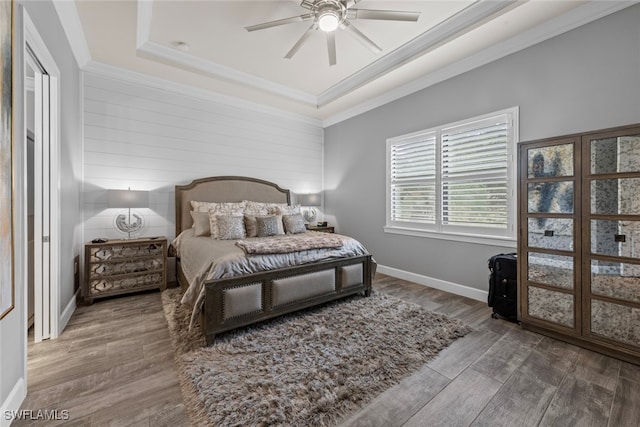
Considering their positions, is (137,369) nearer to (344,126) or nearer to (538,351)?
(538,351)

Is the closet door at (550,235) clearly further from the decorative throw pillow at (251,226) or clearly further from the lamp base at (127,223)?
the lamp base at (127,223)

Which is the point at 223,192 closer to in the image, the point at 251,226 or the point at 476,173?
the point at 251,226

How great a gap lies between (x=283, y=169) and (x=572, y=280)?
4.29 metres

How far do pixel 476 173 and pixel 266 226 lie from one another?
2.72 metres

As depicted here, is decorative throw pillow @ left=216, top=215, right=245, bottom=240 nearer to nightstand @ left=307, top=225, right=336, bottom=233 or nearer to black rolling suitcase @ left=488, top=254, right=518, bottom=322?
nightstand @ left=307, top=225, right=336, bottom=233

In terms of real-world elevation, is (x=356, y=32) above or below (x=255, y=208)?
above

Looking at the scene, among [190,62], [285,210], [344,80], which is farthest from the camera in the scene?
[285,210]

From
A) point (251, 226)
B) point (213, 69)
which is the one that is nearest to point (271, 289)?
point (251, 226)

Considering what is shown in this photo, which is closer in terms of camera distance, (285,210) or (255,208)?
(255,208)

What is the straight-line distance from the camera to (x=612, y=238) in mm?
1992

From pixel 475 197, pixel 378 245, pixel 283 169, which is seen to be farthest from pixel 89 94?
Result: pixel 475 197

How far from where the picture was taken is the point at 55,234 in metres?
2.23

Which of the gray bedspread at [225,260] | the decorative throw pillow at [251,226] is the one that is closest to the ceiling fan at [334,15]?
the gray bedspread at [225,260]
